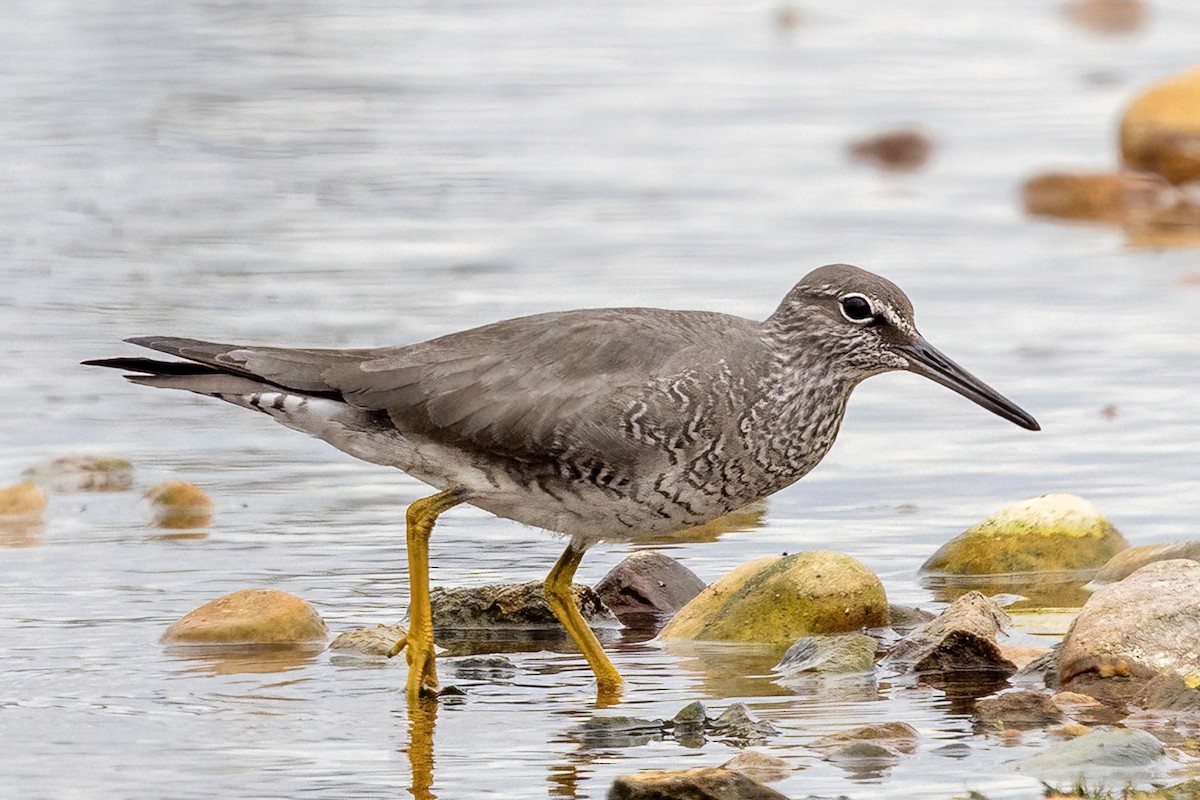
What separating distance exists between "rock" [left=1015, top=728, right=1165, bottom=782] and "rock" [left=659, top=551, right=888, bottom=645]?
1982 mm

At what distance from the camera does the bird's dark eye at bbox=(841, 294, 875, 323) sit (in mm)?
8531

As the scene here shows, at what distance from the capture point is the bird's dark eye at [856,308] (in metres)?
8.53

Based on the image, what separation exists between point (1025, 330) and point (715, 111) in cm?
819

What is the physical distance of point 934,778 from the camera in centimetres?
697

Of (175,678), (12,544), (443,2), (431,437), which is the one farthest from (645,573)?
(443,2)

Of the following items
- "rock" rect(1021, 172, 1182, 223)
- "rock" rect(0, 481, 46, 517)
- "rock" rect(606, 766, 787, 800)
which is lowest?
"rock" rect(606, 766, 787, 800)

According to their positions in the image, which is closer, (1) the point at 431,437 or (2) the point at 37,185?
(1) the point at 431,437

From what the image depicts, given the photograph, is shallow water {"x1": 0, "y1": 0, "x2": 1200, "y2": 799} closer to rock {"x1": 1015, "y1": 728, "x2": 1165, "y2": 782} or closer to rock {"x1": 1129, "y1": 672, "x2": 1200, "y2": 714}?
rock {"x1": 1015, "y1": 728, "x2": 1165, "y2": 782}

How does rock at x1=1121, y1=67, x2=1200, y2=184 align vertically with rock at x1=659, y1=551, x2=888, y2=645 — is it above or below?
above

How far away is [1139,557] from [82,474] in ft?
17.7

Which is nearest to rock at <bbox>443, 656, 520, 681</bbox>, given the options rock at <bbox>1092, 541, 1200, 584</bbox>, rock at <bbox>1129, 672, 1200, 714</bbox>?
rock at <bbox>1129, 672, 1200, 714</bbox>

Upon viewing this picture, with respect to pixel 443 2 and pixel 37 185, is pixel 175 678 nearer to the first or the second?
pixel 37 185

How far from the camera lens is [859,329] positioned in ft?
28.0

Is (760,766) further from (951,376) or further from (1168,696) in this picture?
(951,376)
